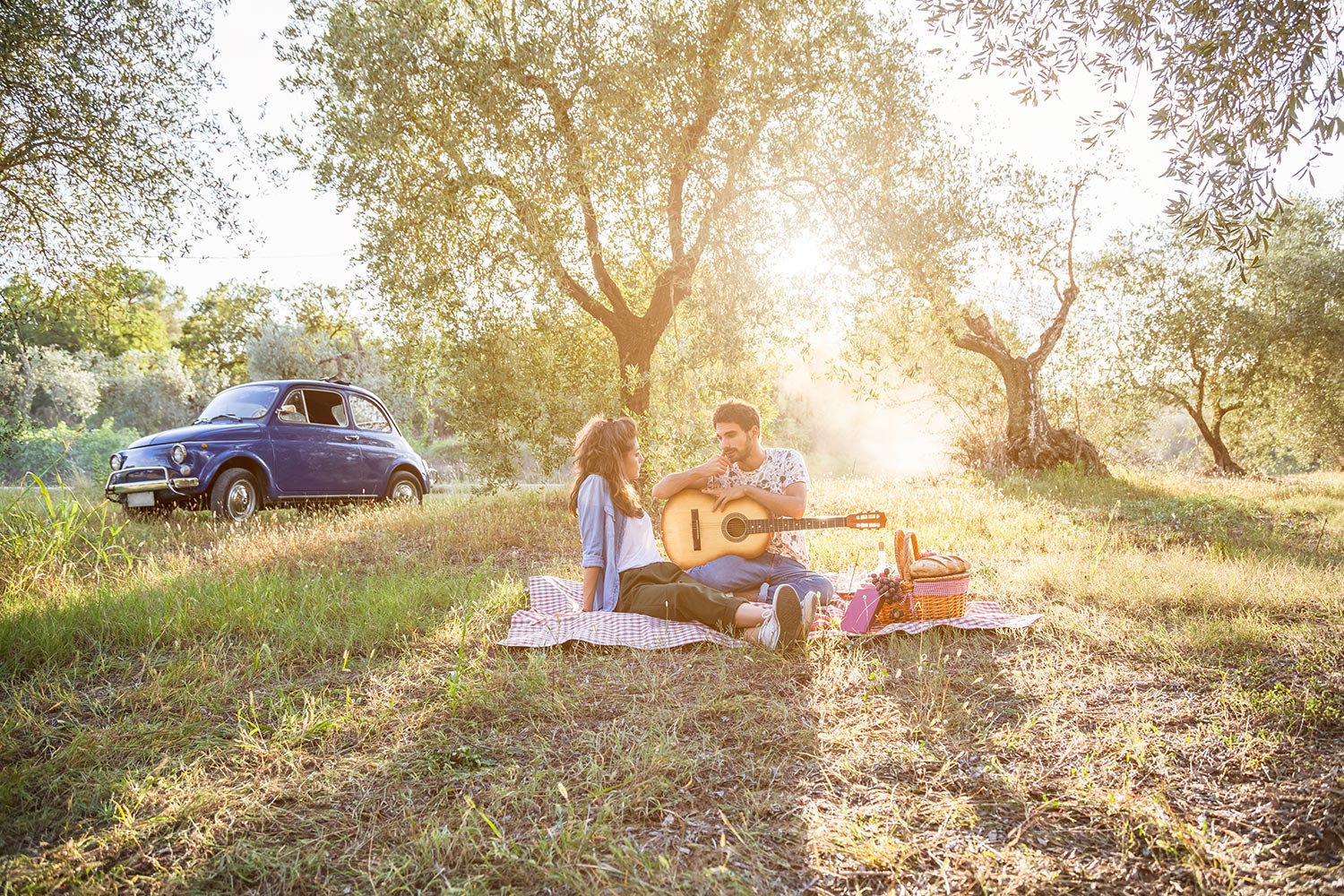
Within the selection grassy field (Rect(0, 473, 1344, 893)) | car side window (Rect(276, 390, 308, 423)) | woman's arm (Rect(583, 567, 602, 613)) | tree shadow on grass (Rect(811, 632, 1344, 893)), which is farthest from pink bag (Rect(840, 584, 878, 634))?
car side window (Rect(276, 390, 308, 423))

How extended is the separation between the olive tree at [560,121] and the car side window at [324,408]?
6.82ft

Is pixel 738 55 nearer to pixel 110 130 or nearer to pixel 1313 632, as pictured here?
pixel 110 130

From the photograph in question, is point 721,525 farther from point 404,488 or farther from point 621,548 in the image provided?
point 404,488

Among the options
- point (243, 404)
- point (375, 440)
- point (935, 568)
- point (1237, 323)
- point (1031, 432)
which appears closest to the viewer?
point (935, 568)

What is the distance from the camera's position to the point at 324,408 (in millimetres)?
10531

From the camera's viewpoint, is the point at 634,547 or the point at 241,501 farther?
the point at 241,501

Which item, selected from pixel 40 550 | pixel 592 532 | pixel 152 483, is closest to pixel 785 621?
pixel 592 532

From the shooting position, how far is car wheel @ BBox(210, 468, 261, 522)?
891cm

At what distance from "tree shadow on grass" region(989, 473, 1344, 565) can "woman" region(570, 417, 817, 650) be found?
17.0 ft

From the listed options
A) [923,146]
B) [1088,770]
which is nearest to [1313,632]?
[1088,770]

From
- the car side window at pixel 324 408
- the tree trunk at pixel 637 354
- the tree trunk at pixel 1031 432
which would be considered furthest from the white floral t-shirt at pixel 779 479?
the tree trunk at pixel 1031 432

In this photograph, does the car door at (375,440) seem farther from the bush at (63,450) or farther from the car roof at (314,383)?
the bush at (63,450)

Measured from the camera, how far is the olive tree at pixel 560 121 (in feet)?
26.8

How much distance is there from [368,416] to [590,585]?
760 cm
